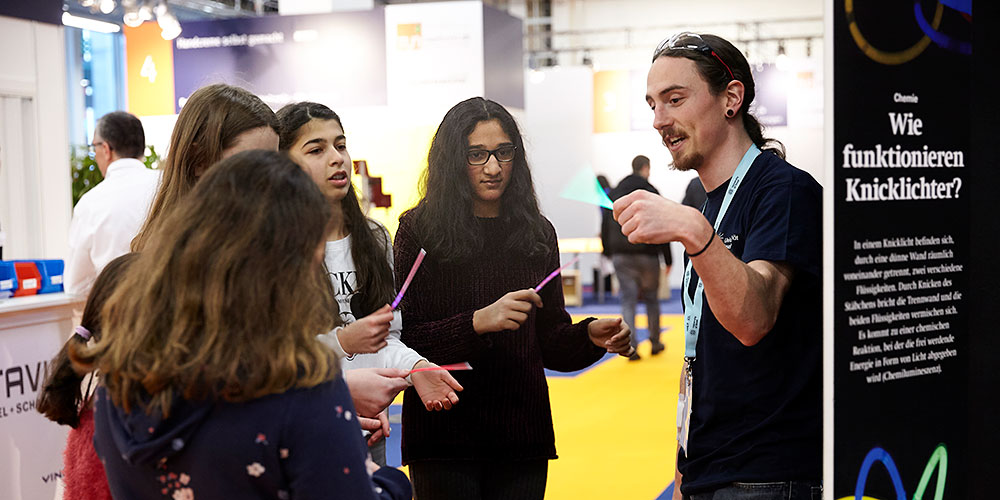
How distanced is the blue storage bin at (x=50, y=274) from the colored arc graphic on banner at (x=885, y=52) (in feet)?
12.4

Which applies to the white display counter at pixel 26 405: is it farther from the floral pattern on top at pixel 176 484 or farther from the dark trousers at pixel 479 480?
the floral pattern on top at pixel 176 484

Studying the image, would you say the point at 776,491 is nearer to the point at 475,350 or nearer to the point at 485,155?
the point at 475,350

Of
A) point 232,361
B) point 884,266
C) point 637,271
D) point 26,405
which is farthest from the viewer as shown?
point 637,271

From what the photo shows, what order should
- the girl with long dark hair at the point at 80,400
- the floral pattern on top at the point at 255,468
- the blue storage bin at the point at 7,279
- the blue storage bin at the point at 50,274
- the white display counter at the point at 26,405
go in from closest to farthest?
the floral pattern on top at the point at 255,468
the girl with long dark hair at the point at 80,400
the white display counter at the point at 26,405
the blue storage bin at the point at 7,279
the blue storage bin at the point at 50,274

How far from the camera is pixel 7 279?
404 centimetres

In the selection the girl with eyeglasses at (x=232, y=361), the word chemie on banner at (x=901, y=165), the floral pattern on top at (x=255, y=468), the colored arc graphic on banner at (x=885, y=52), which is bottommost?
the floral pattern on top at (x=255, y=468)

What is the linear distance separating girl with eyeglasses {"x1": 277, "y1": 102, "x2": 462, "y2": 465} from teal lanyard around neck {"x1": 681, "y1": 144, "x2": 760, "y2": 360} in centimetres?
55

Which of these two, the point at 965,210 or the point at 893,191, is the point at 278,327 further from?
the point at 965,210

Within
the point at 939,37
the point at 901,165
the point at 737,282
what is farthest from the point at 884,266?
the point at 939,37

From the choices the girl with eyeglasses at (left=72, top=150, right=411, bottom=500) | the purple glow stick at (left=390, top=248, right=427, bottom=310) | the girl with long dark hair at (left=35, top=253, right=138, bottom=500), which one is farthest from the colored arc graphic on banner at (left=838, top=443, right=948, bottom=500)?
Result: the girl with long dark hair at (left=35, top=253, right=138, bottom=500)

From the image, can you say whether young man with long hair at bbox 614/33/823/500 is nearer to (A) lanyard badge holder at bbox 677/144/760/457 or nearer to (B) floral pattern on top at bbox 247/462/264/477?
(A) lanyard badge holder at bbox 677/144/760/457

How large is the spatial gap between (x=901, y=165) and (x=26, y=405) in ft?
11.6

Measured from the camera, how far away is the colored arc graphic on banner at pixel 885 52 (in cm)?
162

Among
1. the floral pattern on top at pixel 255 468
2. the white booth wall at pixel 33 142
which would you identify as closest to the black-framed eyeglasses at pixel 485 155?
the floral pattern on top at pixel 255 468
